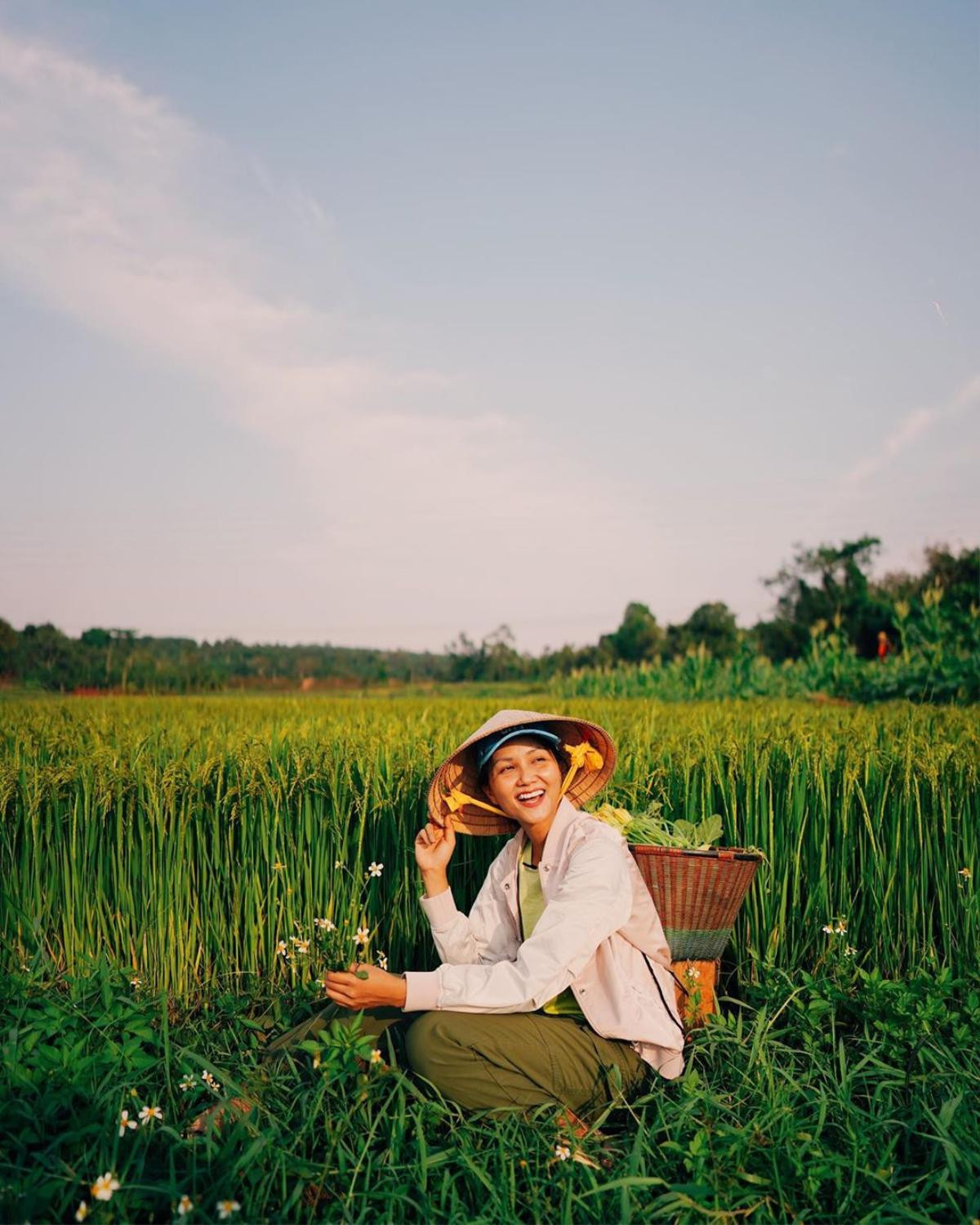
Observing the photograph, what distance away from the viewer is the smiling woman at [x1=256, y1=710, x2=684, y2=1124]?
8.54 feet

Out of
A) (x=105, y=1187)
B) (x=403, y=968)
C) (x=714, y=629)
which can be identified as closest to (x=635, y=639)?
(x=714, y=629)

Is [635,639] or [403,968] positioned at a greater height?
[635,639]

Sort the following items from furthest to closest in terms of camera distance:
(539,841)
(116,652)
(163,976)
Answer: (116,652), (163,976), (539,841)

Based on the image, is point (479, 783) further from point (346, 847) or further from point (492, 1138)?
point (492, 1138)

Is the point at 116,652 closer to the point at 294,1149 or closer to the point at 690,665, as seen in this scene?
the point at 690,665

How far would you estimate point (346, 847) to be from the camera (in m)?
3.74

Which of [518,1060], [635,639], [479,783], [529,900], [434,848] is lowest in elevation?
[518,1060]

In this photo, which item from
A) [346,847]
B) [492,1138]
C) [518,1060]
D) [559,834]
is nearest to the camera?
[492,1138]

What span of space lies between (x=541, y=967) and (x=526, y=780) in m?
0.56

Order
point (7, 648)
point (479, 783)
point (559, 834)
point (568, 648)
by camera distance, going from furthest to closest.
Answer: point (568, 648)
point (7, 648)
point (479, 783)
point (559, 834)

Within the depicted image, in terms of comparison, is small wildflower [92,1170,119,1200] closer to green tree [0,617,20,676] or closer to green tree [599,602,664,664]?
green tree [0,617,20,676]

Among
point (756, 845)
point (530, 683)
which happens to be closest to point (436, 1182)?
point (756, 845)

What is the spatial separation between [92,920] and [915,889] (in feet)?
11.1

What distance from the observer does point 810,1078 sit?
305 centimetres
